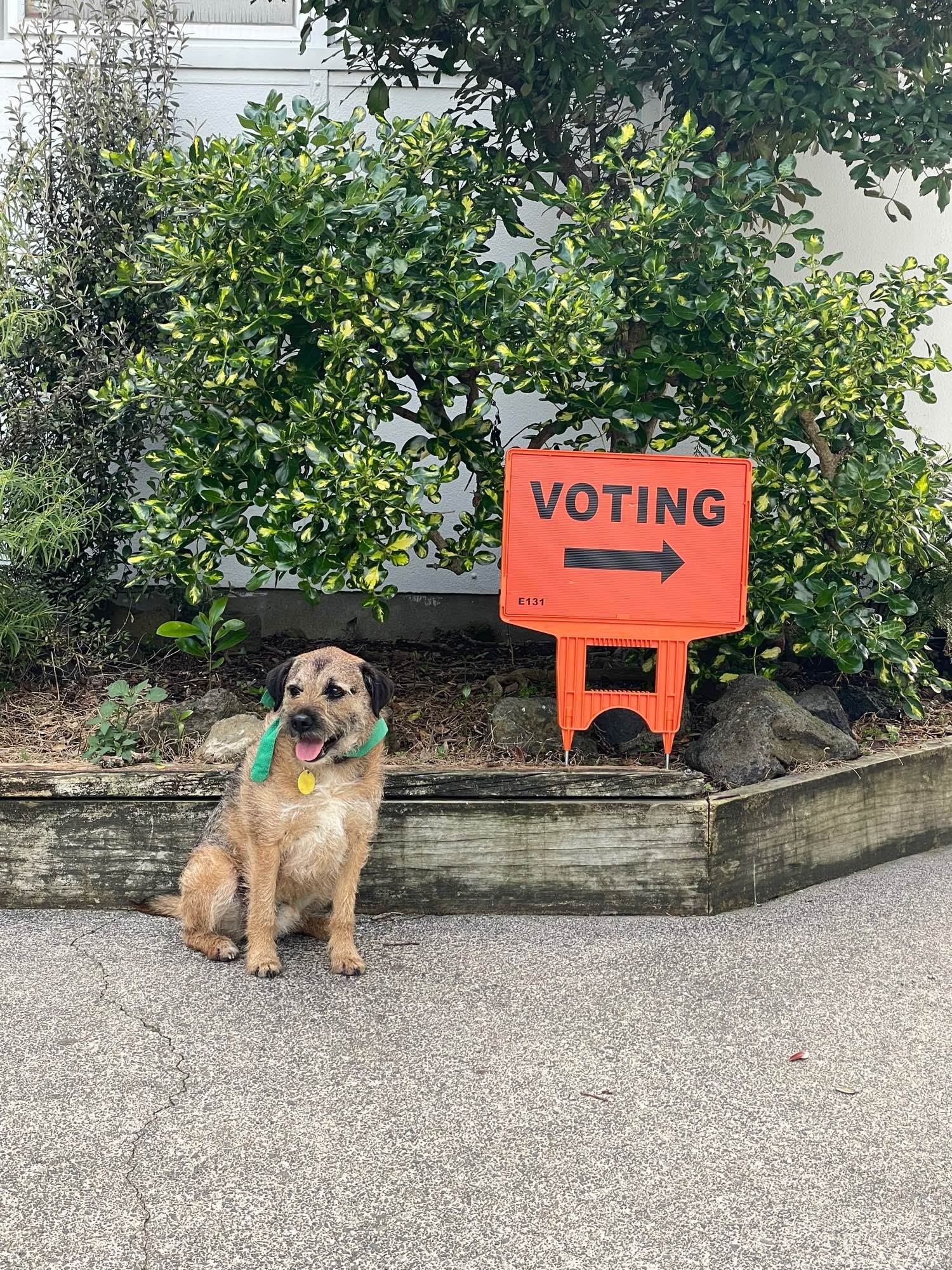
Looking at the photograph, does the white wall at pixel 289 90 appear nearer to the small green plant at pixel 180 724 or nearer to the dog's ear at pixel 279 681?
the small green plant at pixel 180 724

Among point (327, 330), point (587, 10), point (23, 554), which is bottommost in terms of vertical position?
point (23, 554)

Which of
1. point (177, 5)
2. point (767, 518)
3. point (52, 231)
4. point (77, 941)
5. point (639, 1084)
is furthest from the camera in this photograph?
point (177, 5)

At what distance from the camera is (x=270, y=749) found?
365cm

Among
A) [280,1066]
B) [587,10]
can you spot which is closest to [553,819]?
[280,1066]

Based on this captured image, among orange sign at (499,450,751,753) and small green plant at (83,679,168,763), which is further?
small green plant at (83,679,168,763)

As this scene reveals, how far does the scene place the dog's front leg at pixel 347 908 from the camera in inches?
145

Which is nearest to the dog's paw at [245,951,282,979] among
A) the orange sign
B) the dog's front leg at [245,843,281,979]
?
the dog's front leg at [245,843,281,979]

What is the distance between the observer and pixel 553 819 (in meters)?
4.24

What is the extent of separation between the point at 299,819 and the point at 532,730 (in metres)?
1.31

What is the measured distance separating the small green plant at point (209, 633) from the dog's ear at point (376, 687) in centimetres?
120

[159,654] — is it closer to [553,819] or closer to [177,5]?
[553,819]

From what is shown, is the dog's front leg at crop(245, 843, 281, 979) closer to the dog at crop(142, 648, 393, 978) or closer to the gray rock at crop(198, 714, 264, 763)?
the dog at crop(142, 648, 393, 978)

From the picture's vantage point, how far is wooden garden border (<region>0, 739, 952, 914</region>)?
4.21 m

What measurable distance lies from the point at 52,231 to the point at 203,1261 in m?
4.67
